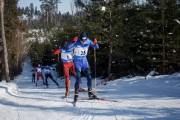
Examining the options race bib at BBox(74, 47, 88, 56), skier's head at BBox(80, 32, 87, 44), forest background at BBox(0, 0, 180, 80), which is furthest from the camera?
forest background at BBox(0, 0, 180, 80)

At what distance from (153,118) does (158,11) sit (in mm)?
15520

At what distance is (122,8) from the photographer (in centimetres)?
2456

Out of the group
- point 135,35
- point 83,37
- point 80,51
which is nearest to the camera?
point 83,37

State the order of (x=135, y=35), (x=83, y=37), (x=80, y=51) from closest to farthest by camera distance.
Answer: (x=83, y=37) < (x=80, y=51) < (x=135, y=35)

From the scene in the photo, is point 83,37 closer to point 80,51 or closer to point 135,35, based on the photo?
point 80,51

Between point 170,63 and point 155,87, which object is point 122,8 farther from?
point 155,87

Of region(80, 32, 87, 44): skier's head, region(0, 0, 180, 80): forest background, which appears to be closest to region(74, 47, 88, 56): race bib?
region(80, 32, 87, 44): skier's head

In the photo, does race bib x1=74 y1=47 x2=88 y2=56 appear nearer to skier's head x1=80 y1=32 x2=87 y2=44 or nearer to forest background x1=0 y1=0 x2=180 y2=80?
skier's head x1=80 y1=32 x2=87 y2=44

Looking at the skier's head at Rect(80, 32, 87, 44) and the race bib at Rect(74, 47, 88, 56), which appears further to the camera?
the race bib at Rect(74, 47, 88, 56)

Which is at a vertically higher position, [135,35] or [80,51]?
[135,35]

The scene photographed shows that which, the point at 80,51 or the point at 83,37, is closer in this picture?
the point at 83,37

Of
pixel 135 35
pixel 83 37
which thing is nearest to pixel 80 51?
pixel 83 37

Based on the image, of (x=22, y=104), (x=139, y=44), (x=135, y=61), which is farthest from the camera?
(x=135, y=61)

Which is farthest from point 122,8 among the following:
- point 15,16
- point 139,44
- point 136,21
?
point 15,16
